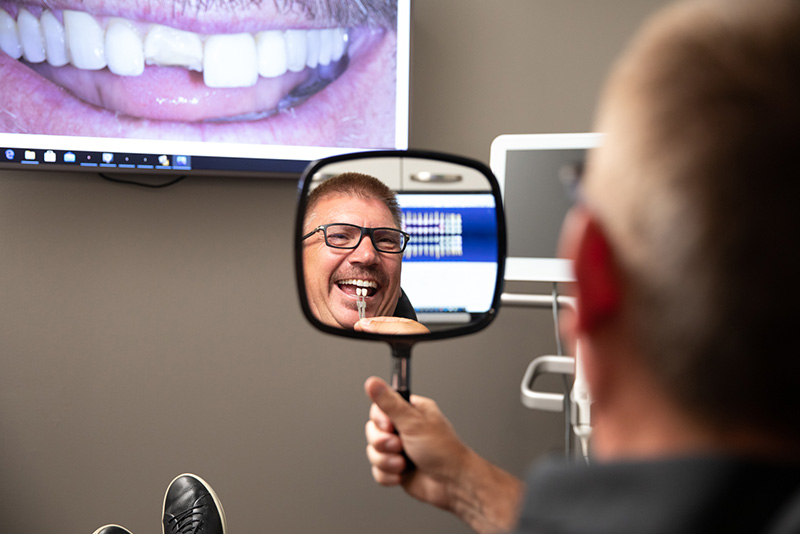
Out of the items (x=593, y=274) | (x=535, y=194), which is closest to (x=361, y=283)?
(x=593, y=274)

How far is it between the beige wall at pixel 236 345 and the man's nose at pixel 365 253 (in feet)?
3.80

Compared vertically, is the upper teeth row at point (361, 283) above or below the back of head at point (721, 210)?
below

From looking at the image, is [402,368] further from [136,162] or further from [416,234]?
[136,162]

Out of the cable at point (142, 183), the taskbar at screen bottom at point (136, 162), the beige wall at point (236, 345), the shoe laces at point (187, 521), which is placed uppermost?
the taskbar at screen bottom at point (136, 162)

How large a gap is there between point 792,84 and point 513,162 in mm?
1269

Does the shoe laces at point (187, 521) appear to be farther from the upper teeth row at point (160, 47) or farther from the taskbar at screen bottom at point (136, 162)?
the upper teeth row at point (160, 47)

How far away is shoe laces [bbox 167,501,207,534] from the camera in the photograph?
1672 mm

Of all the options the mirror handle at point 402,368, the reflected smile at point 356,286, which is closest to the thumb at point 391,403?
the mirror handle at point 402,368

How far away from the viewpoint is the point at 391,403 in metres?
0.65

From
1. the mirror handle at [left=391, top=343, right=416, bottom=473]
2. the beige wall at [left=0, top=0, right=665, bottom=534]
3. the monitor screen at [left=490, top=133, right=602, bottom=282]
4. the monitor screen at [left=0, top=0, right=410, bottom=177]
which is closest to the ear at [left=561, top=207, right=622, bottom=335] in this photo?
the mirror handle at [left=391, top=343, right=416, bottom=473]

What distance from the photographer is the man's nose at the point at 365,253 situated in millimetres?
836

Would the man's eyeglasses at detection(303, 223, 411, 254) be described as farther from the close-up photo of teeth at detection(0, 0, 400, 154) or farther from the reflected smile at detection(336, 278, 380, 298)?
the close-up photo of teeth at detection(0, 0, 400, 154)

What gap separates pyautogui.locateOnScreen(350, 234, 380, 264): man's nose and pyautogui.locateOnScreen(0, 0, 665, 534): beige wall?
116cm

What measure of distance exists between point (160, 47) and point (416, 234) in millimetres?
1391
